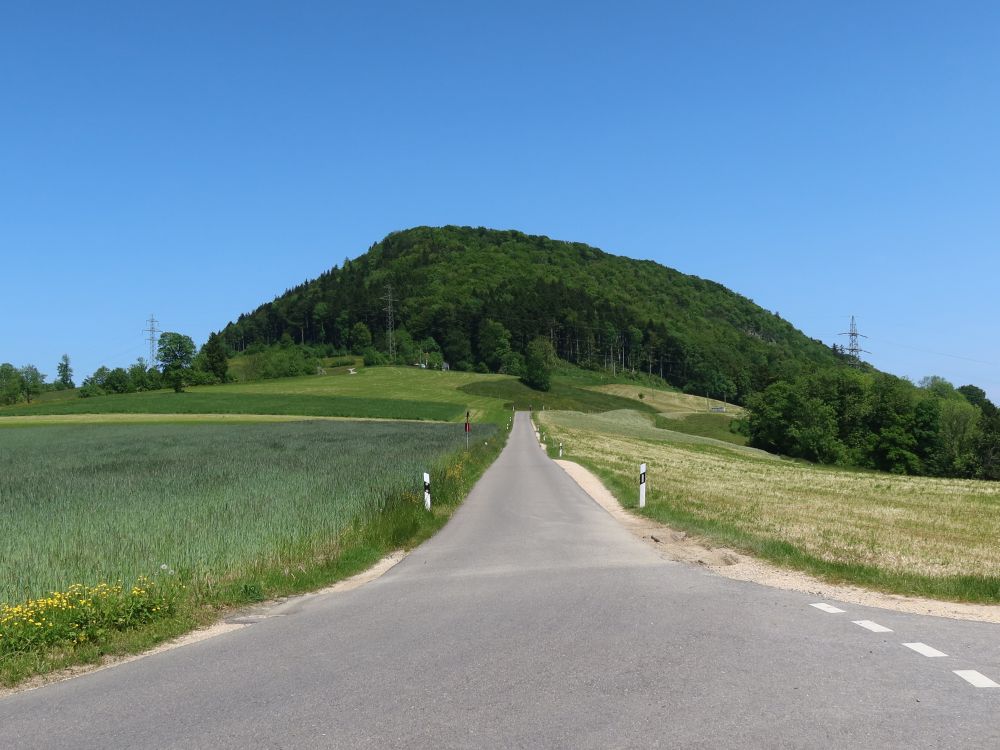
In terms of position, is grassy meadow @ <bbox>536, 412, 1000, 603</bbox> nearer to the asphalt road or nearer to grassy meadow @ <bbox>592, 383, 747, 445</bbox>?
the asphalt road

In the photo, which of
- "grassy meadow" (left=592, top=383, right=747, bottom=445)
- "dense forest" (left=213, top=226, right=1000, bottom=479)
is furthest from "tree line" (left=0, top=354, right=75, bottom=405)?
"grassy meadow" (left=592, top=383, right=747, bottom=445)

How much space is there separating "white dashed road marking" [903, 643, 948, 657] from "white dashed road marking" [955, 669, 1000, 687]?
0.49m

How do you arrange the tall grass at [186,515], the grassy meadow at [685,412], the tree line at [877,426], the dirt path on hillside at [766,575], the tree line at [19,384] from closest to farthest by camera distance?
1. the dirt path on hillside at [766,575]
2. the tall grass at [186,515]
3. the tree line at [877,426]
4. the grassy meadow at [685,412]
5. the tree line at [19,384]

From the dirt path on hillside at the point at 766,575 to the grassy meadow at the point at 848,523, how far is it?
33 cm

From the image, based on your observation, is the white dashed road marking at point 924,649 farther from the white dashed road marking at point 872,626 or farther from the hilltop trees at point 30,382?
the hilltop trees at point 30,382

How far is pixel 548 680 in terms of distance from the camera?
5770 mm

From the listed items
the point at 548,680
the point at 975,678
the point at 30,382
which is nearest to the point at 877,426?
the point at 975,678

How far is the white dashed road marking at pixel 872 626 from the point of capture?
7.27 m

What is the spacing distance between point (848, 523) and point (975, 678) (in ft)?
43.5

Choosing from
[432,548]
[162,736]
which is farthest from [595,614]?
[432,548]

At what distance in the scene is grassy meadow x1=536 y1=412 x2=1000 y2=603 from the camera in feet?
34.6

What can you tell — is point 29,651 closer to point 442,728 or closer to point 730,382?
point 442,728

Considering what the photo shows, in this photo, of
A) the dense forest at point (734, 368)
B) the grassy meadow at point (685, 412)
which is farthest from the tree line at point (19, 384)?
the grassy meadow at point (685, 412)

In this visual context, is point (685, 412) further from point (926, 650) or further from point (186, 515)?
point (926, 650)
